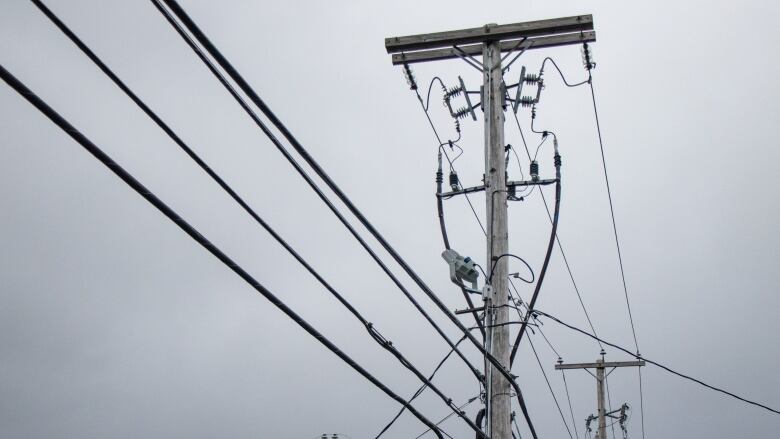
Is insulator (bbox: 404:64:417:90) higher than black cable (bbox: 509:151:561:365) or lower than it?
higher

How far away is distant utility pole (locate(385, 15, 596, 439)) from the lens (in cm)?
905

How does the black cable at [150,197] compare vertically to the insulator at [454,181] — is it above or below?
below

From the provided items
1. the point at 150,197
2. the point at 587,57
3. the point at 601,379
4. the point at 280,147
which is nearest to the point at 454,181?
the point at 587,57

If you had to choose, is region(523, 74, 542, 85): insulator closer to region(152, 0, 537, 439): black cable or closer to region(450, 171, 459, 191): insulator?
region(450, 171, 459, 191): insulator

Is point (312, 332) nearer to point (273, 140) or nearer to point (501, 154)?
point (273, 140)

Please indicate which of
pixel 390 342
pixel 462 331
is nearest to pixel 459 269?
pixel 462 331

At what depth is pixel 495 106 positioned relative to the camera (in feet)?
34.3

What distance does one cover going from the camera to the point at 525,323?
948cm

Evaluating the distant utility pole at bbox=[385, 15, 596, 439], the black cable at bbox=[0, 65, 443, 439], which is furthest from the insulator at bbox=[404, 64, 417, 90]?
the black cable at bbox=[0, 65, 443, 439]

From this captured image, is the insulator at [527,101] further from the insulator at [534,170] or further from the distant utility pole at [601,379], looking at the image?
the distant utility pole at [601,379]

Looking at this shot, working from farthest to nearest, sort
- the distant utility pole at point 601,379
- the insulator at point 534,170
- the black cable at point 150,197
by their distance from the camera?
the distant utility pole at point 601,379 < the insulator at point 534,170 < the black cable at point 150,197

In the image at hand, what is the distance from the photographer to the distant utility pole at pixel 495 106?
905 centimetres

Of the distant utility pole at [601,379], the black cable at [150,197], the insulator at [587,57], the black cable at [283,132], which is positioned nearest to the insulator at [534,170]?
the insulator at [587,57]

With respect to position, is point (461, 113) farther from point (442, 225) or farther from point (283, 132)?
point (283, 132)
